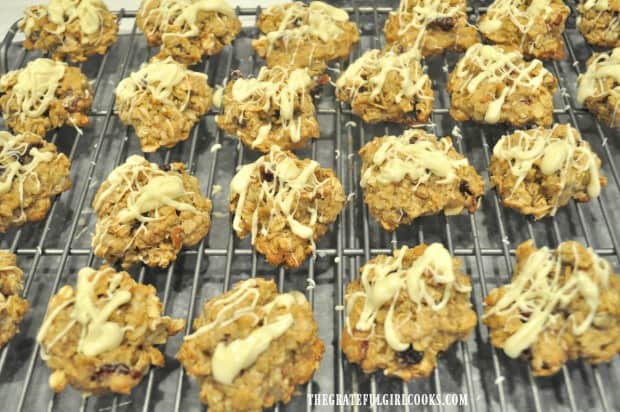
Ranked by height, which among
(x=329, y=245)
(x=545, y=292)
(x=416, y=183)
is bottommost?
(x=545, y=292)

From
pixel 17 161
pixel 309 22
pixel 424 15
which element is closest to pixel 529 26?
pixel 424 15

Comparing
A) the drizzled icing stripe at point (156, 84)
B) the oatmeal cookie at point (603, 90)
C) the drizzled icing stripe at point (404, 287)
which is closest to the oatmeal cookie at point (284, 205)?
the drizzled icing stripe at point (404, 287)

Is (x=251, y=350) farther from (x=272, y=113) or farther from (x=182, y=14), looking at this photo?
(x=182, y=14)

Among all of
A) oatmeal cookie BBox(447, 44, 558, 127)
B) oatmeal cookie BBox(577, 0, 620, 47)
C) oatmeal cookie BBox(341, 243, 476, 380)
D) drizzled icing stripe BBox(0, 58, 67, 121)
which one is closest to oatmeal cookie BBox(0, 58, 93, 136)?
drizzled icing stripe BBox(0, 58, 67, 121)

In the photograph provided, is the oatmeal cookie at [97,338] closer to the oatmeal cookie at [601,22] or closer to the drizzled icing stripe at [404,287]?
the drizzled icing stripe at [404,287]

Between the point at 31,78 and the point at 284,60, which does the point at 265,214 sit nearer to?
the point at 284,60

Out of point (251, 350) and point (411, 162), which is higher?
point (411, 162)

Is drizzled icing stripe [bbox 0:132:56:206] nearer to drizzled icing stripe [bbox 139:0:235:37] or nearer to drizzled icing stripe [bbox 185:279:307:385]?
drizzled icing stripe [bbox 139:0:235:37]
